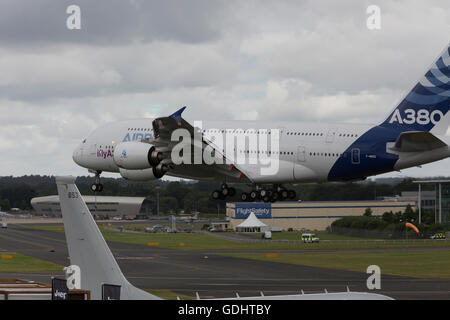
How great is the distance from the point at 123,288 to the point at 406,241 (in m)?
109

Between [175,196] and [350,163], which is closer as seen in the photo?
[350,163]

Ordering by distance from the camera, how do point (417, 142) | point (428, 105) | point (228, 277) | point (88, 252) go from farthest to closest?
point (228, 277) < point (428, 105) < point (417, 142) < point (88, 252)

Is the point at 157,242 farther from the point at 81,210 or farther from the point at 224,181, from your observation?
the point at 81,210

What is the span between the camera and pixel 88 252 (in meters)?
31.5

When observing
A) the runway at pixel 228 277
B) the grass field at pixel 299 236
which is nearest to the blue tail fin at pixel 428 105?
the runway at pixel 228 277

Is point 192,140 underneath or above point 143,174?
above

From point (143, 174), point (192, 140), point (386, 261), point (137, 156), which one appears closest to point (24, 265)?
point (143, 174)

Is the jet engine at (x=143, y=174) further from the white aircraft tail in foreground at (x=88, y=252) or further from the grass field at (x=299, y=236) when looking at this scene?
the grass field at (x=299, y=236)

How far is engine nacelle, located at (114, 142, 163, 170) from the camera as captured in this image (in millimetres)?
62188

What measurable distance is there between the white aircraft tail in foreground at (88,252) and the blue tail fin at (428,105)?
34.5 meters

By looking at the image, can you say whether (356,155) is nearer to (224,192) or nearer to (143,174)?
(224,192)

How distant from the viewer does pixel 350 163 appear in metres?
62.5

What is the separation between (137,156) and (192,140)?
6.40 meters
